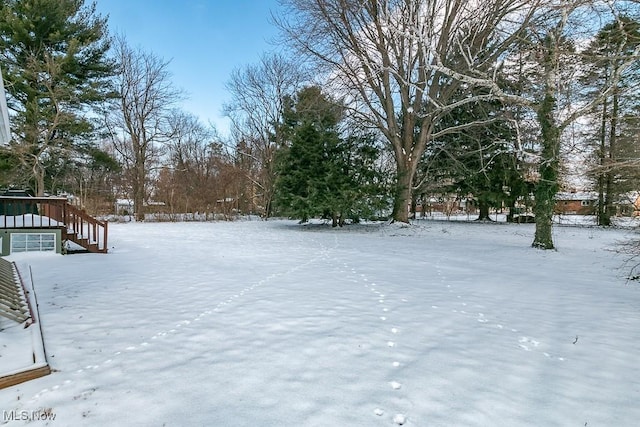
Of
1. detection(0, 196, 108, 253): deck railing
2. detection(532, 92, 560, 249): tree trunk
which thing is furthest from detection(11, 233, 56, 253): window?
detection(532, 92, 560, 249): tree trunk

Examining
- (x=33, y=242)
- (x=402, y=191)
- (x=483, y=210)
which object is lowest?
(x=33, y=242)

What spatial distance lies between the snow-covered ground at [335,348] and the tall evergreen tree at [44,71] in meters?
14.1

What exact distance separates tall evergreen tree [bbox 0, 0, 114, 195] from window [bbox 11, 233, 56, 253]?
438 inches

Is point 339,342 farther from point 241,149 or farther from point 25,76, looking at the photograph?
point 241,149

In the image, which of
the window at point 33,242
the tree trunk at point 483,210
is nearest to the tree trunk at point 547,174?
the window at point 33,242

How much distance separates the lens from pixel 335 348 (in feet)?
10.3

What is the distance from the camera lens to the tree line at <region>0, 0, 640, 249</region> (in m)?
9.45

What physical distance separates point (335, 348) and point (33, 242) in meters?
8.55

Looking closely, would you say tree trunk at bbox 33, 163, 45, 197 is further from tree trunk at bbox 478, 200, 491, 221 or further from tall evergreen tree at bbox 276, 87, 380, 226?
tree trunk at bbox 478, 200, 491, 221

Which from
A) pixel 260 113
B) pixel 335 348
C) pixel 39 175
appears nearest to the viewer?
pixel 335 348

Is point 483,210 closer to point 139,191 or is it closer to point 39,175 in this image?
point 139,191

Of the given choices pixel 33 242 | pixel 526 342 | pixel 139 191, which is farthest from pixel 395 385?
pixel 139 191

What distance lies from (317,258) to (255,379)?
5.71 m

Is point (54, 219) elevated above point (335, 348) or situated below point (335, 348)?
above
